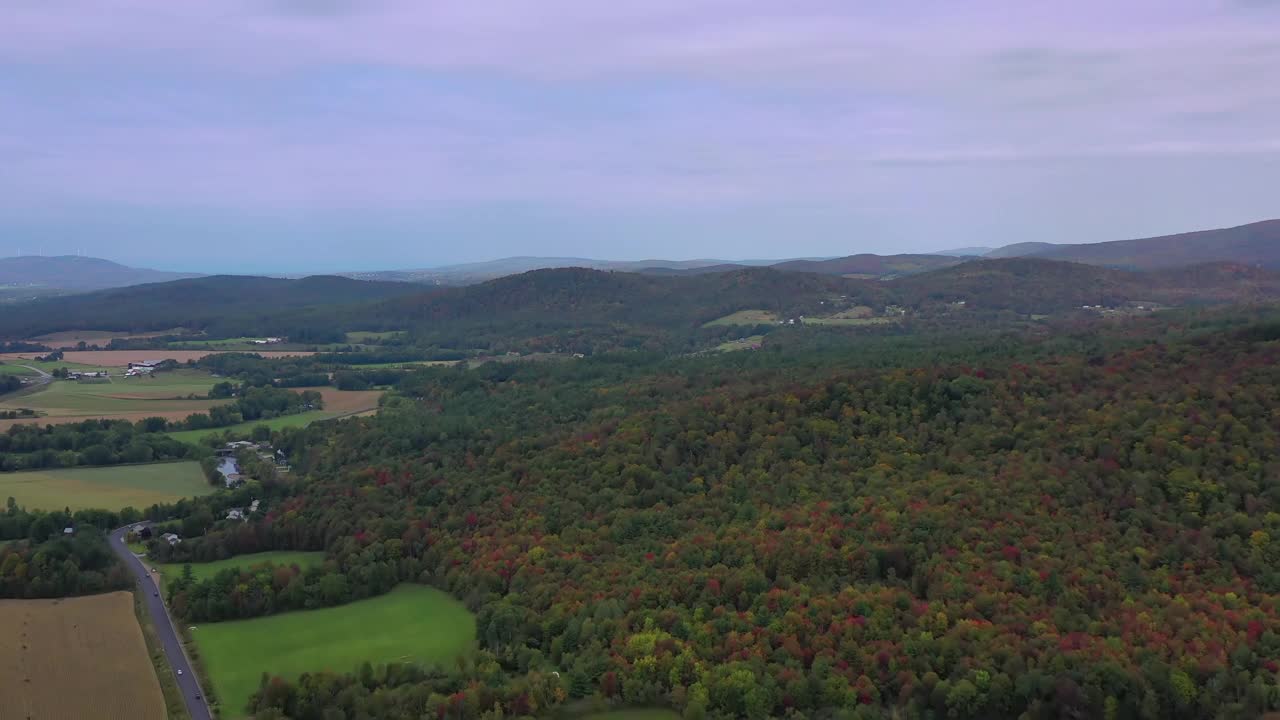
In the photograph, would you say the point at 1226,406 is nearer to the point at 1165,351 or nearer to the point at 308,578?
the point at 1165,351

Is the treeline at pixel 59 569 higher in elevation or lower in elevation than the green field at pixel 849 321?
lower

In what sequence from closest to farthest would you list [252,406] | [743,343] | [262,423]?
1. [262,423]
2. [252,406]
3. [743,343]

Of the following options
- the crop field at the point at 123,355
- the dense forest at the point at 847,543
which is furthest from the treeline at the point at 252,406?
the crop field at the point at 123,355

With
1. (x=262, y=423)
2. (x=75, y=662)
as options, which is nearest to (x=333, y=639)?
(x=75, y=662)

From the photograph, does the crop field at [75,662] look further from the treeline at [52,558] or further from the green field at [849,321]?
the green field at [849,321]

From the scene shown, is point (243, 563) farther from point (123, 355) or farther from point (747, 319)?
point (747, 319)

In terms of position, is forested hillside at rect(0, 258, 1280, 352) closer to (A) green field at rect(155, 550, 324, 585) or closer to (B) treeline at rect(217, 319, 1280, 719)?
(B) treeline at rect(217, 319, 1280, 719)

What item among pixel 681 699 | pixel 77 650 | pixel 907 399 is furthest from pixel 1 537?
pixel 907 399
